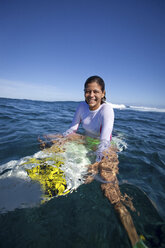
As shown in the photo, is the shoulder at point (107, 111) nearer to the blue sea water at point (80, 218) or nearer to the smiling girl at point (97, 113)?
the smiling girl at point (97, 113)

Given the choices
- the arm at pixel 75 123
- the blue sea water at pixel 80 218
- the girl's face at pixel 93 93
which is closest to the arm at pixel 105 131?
the girl's face at pixel 93 93

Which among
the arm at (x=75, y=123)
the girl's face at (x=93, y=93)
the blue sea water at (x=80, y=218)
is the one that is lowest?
the blue sea water at (x=80, y=218)

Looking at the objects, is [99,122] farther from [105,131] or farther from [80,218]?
[80,218]

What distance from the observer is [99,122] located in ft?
8.64

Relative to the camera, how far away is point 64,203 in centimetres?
153

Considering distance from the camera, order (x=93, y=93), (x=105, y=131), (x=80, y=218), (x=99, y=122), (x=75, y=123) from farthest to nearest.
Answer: (x=75, y=123), (x=99, y=122), (x=93, y=93), (x=105, y=131), (x=80, y=218)

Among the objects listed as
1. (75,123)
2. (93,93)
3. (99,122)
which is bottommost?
(75,123)

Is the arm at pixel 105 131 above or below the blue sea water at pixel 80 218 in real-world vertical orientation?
above

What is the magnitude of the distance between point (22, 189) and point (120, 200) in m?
1.33

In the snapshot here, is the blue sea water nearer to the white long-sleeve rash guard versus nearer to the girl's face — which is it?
the white long-sleeve rash guard

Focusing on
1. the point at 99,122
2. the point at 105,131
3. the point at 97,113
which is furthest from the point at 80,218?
the point at 97,113

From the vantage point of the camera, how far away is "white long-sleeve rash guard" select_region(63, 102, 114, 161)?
232 centimetres

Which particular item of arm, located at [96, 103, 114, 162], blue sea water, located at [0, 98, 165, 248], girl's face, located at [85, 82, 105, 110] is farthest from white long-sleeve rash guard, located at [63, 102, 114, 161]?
blue sea water, located at [0, 98, 165, 248]

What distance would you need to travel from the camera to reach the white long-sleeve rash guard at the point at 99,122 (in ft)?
7.61
